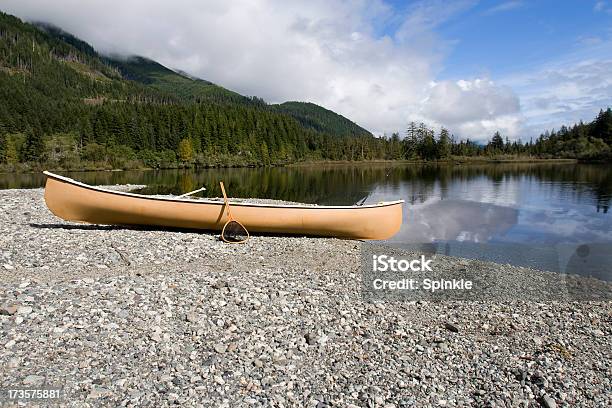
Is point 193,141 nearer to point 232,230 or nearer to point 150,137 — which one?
point 150,137

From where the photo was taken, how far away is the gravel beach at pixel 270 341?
578 cm

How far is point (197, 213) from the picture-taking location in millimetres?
14961

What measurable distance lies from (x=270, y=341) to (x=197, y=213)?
8780mm

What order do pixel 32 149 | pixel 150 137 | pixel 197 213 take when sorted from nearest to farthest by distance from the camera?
pixel 197 213, pixel 32 149, pixel 150 137

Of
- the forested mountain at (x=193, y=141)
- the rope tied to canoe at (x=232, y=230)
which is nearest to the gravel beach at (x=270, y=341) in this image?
the rope tied to canoe at (x=232, y=230)

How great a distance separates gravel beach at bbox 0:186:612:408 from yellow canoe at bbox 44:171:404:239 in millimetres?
3423

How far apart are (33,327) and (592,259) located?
1956 cm

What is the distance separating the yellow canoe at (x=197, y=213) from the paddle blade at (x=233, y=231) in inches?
8.2

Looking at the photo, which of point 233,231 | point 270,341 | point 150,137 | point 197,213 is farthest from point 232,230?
point 150,137

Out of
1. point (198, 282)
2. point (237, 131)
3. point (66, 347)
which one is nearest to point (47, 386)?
point (66, 347)

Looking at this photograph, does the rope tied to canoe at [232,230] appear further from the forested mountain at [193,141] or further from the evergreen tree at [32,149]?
the evergreen tree at [32,149]

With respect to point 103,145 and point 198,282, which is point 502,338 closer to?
point 198,282

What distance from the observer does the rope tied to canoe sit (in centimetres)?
1478

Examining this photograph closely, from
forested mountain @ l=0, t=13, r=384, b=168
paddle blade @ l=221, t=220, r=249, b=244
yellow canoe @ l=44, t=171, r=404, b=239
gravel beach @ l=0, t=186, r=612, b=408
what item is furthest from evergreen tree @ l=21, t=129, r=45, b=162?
gravel beach @ l=0, t=186, r=612, b=408
